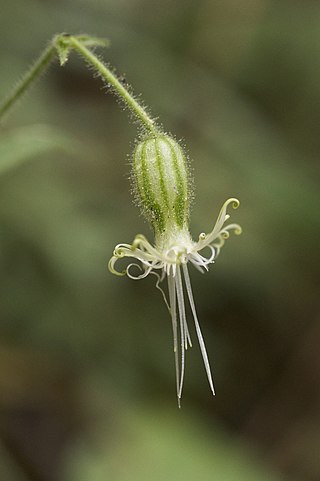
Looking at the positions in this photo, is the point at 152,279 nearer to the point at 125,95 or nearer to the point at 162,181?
the point at 162,181

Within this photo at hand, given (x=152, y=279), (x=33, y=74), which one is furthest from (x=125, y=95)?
(x=152, y=279)

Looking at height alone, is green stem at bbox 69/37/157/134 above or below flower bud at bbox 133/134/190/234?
above

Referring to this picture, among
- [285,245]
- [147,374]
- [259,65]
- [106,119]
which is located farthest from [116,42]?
[147,374]

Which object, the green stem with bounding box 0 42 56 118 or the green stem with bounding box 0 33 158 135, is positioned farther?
the green stem with bounding box 0 42 56 118

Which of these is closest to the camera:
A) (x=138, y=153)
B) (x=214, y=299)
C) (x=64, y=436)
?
(x=138, y=153)

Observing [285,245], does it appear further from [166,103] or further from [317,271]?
[166,103]

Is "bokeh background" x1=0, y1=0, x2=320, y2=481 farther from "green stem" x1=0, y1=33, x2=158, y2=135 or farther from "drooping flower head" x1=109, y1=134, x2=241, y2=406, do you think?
"drooping flower head" x1=109, y1=134, x2=241, y2=406

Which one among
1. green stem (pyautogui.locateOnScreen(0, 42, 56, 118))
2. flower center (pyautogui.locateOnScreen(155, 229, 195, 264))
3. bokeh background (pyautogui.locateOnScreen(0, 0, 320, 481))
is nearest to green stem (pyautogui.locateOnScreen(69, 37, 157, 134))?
green stem (pyautogui.locateOnScreen(0, 42, 56, 118))

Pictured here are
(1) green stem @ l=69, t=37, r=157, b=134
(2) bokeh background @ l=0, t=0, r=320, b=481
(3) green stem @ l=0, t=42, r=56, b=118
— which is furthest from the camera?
(2) bokeh background @ l=0, t=0, r=320, b=481
